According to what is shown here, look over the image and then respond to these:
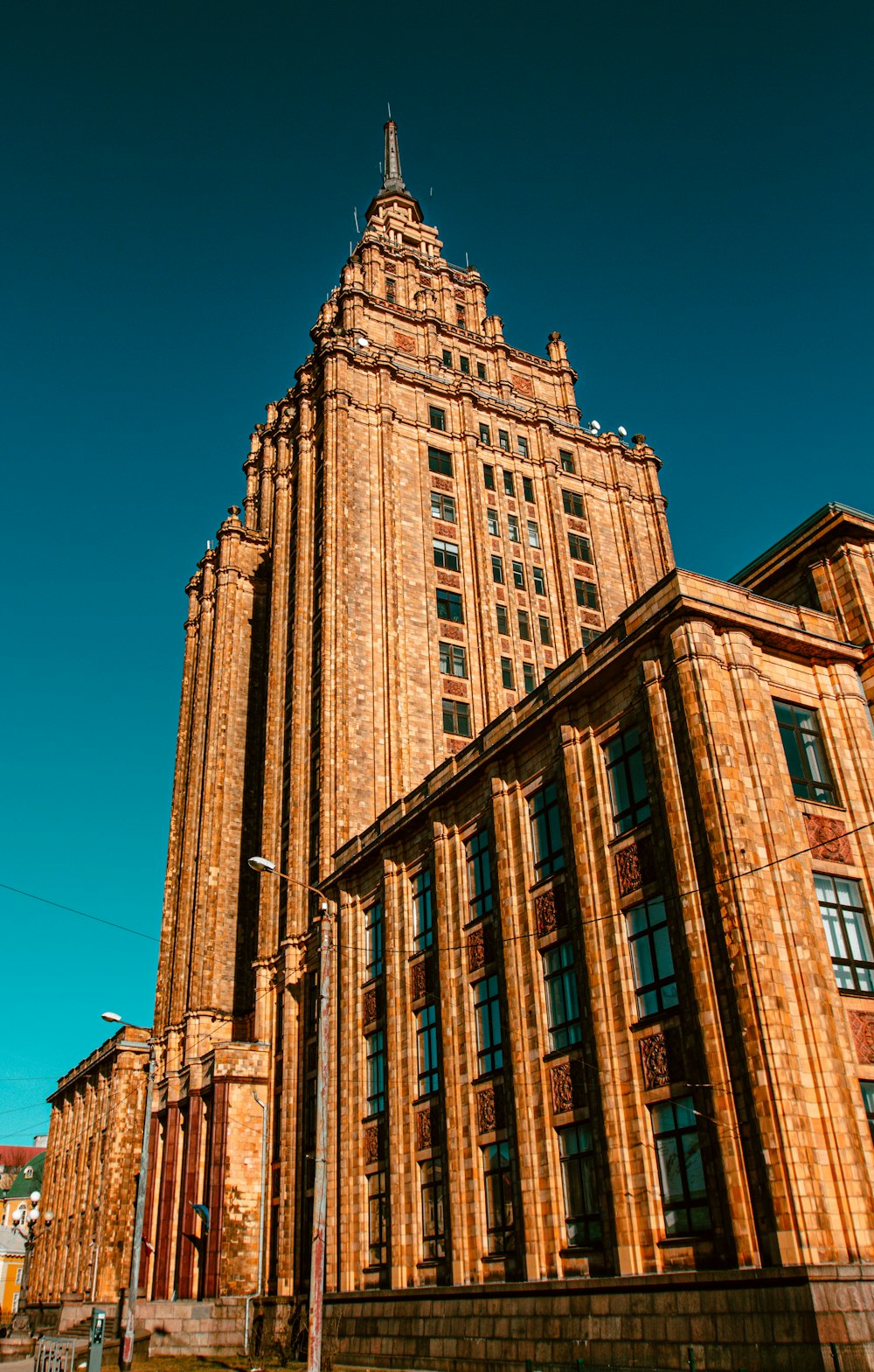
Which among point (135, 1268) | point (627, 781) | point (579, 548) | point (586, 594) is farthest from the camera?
point (579, 548)

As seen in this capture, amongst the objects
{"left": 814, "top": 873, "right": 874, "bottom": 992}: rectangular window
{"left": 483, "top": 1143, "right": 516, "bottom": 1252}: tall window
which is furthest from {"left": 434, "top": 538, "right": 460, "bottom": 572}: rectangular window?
{"left": 814, "top": 873, "right": 874, "bottom": 992}: rectangular window

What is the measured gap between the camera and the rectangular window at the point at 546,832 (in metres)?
29.6

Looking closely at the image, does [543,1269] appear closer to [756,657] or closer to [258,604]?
[756,657]

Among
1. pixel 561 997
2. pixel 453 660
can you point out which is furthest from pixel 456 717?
pixel 561 997

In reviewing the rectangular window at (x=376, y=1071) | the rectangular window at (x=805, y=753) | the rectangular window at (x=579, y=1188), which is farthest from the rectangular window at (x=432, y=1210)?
the rectangular window at (x=805, y=753)

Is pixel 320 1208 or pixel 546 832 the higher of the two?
pixel 546 832

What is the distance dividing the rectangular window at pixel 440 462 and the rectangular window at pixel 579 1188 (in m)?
41.3

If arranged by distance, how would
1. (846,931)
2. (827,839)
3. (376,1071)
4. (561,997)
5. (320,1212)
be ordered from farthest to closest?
(376,1071) → (561,997) → (827,839) → (846,931) → (320,1212)

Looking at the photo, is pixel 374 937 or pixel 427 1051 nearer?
pixel 427 1051

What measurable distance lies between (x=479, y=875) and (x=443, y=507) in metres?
30.5

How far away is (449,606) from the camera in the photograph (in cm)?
5584

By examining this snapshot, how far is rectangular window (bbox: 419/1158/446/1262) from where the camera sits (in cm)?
3112

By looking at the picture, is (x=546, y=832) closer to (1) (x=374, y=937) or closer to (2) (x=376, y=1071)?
(1) (x=374, y=937)

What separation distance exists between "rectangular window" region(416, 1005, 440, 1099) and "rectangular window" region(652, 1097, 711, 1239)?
1063 centimetres
